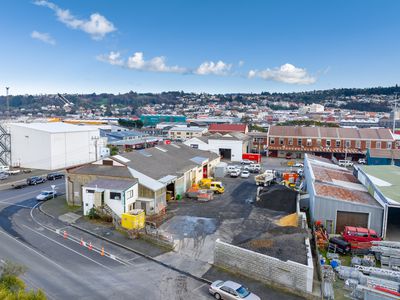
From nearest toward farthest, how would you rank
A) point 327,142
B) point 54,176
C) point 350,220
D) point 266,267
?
1. point 266,267
2. point 350,220
3. point 54,176
4. point 327,142

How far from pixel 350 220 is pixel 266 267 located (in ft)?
32.9

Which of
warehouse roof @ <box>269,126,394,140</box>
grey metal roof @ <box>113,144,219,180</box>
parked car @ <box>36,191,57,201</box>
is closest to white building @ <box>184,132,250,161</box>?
warehouse roof @ <box>269,126,394,140</box>

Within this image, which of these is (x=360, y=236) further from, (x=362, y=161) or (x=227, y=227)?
(x=362, y=161)

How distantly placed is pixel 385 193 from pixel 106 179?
2063 centimetres

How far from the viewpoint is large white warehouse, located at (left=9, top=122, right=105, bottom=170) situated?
149 ft

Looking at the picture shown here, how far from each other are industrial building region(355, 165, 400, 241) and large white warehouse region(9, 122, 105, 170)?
37890mm

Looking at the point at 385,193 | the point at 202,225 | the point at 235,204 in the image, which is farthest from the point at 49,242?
the point at 385,193

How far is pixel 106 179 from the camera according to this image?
26469 millimetres

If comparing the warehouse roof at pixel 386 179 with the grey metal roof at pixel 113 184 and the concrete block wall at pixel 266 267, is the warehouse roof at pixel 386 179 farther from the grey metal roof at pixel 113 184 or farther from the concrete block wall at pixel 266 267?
the grey metal roof at pixel 113 184

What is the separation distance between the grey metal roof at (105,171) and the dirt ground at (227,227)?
485cm

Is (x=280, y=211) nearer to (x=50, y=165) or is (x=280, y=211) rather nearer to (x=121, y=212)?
(x=121, y=212)

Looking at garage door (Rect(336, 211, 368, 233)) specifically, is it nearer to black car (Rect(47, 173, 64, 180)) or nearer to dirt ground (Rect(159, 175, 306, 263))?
dirt ground (Rect(159, 175, 306, 263))

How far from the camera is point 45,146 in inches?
1789

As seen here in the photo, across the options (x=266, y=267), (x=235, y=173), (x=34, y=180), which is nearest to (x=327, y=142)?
(x=235, y=173)
